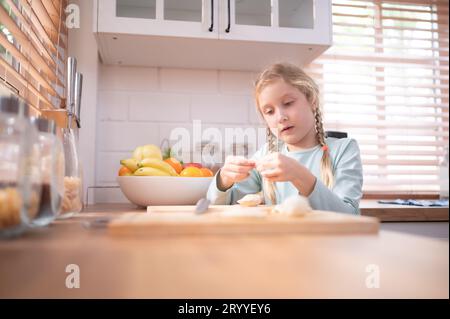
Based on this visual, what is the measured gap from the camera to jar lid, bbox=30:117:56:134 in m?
0.42

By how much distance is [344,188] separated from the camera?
0.93 meters

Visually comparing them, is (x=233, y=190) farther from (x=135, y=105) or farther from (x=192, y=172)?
(x=135, y=105)

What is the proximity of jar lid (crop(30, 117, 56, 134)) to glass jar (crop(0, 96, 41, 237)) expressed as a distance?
0.04 metres

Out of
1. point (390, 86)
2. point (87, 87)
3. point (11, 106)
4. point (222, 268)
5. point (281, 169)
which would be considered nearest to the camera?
point (222, 268)

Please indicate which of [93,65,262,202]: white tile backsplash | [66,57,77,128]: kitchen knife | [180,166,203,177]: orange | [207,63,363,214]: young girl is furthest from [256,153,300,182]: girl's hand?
[93,65,262,202]: white tile backsplash

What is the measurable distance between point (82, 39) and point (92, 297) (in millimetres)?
1363

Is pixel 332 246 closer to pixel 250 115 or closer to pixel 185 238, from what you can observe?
pixel 185 238

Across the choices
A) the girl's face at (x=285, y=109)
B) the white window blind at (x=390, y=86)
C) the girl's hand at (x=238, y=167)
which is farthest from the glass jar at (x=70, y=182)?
the white window blind at (x=390, y=86)

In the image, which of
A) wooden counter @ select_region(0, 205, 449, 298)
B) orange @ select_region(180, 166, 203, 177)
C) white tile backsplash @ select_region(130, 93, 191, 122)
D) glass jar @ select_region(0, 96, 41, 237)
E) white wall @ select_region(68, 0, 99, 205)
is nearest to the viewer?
wooden counter @ select_region(0, 205, 449, 298)

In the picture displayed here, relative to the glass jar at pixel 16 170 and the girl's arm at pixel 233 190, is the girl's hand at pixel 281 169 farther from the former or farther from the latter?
the glass jar at pixel 16 170

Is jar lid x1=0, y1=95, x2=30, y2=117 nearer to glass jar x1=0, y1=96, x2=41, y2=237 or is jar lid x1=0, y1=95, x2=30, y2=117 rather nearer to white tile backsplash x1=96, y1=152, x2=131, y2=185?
glass jar x1=0, y1=96, x2=41, y2=237

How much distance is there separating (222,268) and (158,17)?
112 centimetres

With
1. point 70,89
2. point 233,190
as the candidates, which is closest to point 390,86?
point 233,190

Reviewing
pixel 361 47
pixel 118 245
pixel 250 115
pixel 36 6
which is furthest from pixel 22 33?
pixel 361 47
